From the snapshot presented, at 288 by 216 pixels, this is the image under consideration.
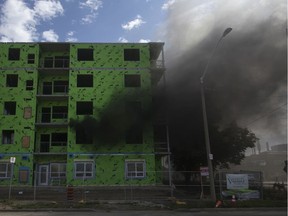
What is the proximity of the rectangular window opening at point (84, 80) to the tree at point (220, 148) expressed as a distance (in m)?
12.5

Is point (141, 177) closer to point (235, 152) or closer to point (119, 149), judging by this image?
point (119, 149)

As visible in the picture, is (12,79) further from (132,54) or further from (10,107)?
(132,54)

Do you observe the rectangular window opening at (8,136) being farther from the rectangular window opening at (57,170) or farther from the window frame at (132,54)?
the window frame at (132,54)

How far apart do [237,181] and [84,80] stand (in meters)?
20.3

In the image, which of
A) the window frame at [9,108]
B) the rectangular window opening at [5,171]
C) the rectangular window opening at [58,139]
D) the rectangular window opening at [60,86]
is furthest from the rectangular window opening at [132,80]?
the rectangular window opening at [5,171]

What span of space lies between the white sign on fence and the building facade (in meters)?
11.8

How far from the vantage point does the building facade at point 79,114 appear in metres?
37.2

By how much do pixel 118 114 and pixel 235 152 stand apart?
15.8 metres

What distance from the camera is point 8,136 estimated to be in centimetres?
3850

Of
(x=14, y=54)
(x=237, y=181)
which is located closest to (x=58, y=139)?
(x=14, y=54)

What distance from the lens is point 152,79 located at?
42.3m

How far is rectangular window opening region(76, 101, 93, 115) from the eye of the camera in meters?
38.8

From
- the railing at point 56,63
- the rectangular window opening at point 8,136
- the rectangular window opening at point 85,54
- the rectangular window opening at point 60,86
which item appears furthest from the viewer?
the railing at point 56,63

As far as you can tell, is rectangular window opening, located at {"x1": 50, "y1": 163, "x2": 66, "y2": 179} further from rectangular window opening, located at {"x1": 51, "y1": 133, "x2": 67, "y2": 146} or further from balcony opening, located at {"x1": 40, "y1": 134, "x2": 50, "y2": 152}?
rectangular window opening, located at {"x1": 51, "y1": 133, "x2": 67, "y2": 146}
